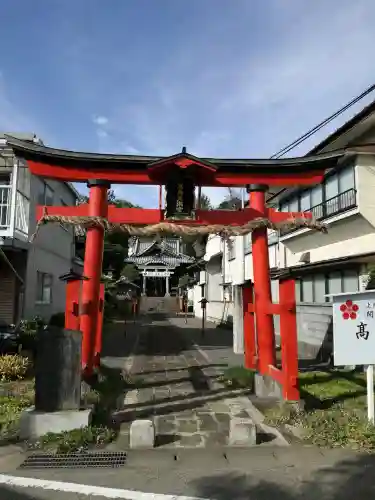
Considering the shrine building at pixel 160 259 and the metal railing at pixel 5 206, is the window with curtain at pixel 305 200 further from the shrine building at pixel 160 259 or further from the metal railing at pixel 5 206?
the shrine building at pixel 160 259

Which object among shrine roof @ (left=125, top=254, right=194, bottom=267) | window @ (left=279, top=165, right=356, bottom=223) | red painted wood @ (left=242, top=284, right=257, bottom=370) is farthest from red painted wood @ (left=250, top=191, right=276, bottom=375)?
shrine roof @ (left=125, top=254, right=194, bottom=267)

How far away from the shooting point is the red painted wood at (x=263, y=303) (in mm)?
9680

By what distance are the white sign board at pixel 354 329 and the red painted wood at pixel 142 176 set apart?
13.0ft

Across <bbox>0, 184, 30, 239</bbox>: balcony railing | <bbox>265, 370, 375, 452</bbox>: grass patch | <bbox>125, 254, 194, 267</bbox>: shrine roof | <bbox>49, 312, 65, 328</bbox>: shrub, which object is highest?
<bbox>125, 254, 194, 267</bbox>: shrine roof

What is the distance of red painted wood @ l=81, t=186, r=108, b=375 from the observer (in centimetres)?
948

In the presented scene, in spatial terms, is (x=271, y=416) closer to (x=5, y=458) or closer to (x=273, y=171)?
(x=5, y=458)

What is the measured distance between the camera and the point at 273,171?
1048 cm

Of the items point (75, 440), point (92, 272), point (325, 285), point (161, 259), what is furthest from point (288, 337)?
point (161, 259)

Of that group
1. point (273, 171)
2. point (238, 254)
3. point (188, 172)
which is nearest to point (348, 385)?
point (273, 171)

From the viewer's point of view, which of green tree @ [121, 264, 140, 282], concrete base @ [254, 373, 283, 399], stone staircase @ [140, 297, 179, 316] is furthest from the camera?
stone staircase @ [140, 297, 179, 316]

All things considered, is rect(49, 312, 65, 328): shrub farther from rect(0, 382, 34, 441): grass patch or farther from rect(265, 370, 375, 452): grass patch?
rect(265, 370, 375, 452): grass patch

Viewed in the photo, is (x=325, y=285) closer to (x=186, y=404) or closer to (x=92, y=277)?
(x=186, y=404)

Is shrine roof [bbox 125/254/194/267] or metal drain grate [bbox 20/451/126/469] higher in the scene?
shrine roof [bbox 125/254/194/267]

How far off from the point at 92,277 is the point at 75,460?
4.54m
